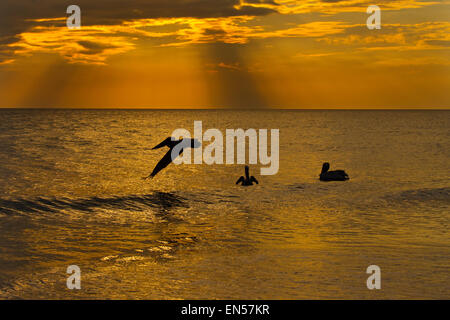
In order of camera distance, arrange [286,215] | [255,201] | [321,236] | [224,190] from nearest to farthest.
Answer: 1. [321,236]
2. [286,215]
3. [255,201]
4. [224,190]

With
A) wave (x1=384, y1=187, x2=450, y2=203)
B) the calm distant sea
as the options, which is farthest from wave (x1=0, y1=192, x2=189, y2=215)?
wave (x1=384, y1=187, x2=450, y2=203)

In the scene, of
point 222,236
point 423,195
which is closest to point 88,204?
point 222,236

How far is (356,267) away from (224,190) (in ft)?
44.3

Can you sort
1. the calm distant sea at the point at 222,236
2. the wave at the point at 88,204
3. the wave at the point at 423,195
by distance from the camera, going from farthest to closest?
the wave at the point at 423,195
the wave at the point at 88,204
the calm distant sea at the point at 222,236

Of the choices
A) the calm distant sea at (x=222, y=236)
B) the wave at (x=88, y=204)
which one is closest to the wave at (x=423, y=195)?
the calm distant sea at (x=222, y=236)

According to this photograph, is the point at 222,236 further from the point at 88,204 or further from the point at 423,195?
the point at 423,195

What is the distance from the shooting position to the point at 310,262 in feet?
38.0

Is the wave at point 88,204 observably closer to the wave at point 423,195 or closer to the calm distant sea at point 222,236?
the calm distant sea at point 222,236

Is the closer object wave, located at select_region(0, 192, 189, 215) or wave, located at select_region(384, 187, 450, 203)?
wave, located at select_region(0, 192, 189, 215)

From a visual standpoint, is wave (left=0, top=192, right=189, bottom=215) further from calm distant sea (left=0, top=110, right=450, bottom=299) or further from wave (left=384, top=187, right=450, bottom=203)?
wave (left=384, top=187, right=450, bottom=203)

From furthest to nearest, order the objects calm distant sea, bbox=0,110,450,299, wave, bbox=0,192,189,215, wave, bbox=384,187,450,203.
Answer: wave, bbox=384,187,450,203
wave, bbox=0,192,189,215
calm distant sea, bbox=0,110,450,299

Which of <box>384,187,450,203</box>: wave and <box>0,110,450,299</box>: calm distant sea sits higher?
<box>384,187,450,203</box>: wave
